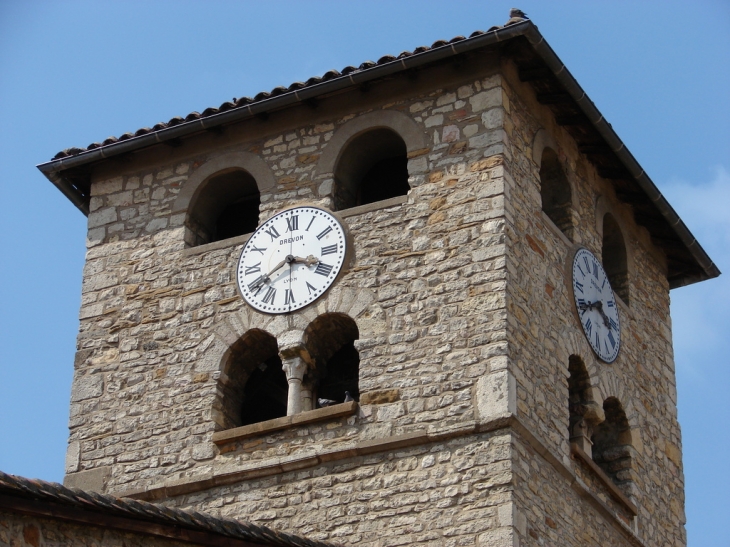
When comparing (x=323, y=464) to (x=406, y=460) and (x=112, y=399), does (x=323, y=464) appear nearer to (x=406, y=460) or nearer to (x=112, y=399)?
(x=406, y=460)

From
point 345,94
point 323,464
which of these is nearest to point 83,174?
point 345,94

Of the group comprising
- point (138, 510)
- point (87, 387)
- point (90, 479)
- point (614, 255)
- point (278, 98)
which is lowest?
point (138, 510)

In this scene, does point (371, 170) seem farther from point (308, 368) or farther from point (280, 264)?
point (308, 368)

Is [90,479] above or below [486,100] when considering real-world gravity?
below

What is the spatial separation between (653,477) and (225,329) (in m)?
4.80

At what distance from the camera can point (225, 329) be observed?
17547 mm

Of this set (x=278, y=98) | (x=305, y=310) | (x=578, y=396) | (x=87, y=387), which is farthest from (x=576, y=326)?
(x=87, y=387)

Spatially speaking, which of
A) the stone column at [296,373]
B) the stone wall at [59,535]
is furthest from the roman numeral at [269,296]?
the stone wall at [59,535]

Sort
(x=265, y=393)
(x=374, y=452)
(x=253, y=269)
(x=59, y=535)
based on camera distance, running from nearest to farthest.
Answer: (x=59, y=535)
(x=374, y=452)
(x=253, y=269)
(x=265, y=393)

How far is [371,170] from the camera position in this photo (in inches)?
734

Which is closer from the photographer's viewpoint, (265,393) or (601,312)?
(265,393)

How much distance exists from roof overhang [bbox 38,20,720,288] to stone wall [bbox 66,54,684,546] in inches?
8.7

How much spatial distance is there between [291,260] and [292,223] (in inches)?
18.7

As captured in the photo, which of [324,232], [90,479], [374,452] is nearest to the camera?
[374,452]
